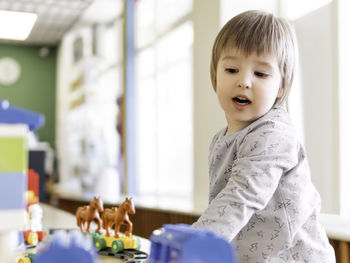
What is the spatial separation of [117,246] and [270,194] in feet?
1.75

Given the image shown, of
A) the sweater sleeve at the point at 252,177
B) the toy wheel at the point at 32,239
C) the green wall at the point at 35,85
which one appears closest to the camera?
the sweater sleeve at the point at 252,177

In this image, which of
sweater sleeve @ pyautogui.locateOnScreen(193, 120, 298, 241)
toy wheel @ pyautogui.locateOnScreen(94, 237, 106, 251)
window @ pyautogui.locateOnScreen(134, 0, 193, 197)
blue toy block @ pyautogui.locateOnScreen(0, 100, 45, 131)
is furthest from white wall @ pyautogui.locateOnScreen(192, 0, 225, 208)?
blue toy block @ pyautogui.locateOnScreen(0, 100, 45, 131)

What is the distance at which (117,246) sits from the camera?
1.27 meters

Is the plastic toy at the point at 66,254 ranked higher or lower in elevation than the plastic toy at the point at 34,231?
higher

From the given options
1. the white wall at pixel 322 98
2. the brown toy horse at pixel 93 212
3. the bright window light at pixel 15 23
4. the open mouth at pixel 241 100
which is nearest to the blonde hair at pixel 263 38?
the open mouth at pixel 241 100

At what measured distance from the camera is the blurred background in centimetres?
243

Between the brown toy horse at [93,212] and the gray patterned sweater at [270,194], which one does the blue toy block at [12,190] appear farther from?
the brown toy horse at [93,212]

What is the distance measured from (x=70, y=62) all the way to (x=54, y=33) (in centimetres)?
56

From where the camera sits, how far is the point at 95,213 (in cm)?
146

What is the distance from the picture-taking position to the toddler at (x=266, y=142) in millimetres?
965

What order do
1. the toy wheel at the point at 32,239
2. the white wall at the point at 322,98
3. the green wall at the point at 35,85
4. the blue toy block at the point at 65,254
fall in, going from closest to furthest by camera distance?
the blue toy block at the point at 65,254 < the toy wheel at the point at 32,239 < the white wall at the point at 322,98 < the green wall at the point at 35,85

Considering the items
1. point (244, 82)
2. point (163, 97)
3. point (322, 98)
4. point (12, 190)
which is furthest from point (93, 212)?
point (163, 97)

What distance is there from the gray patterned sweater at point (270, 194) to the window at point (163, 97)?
3.06 meters

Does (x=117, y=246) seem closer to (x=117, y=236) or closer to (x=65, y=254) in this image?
(x=117, y=236)
